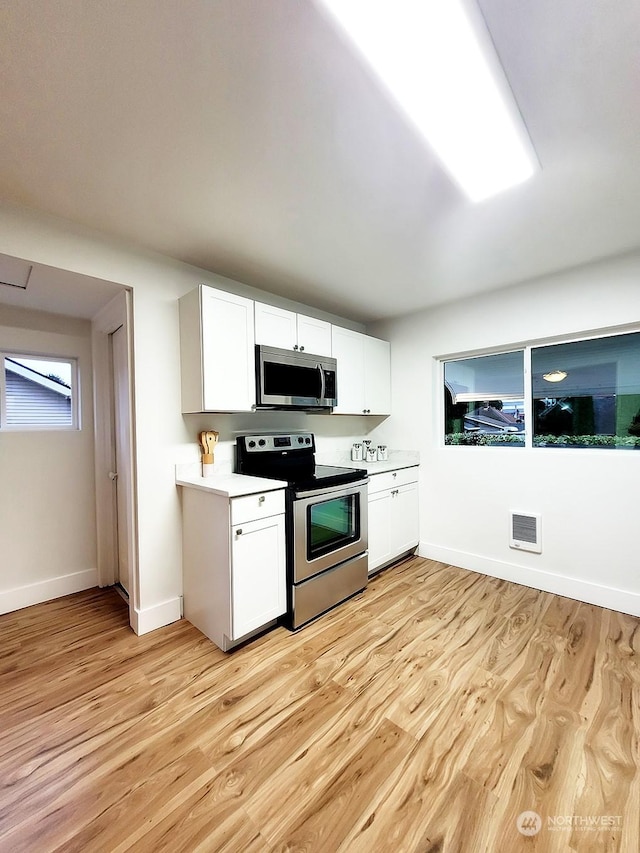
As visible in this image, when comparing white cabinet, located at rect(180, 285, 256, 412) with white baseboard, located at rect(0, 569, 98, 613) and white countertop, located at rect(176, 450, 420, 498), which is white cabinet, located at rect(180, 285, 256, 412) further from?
white baseboard, located at rect(0, 569, 98, 613)

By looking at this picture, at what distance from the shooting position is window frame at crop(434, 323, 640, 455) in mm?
2691

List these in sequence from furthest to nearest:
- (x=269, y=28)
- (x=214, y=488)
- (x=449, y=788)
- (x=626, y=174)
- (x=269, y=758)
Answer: (x=214, y=488) < (x=626, y=174) < (x=269, y=758) < (x=449, y=788) < (x=269, y=28)

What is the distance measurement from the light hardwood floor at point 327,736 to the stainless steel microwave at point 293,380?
1569 millimetres

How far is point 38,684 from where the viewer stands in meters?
1.89

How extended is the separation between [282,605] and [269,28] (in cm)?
264

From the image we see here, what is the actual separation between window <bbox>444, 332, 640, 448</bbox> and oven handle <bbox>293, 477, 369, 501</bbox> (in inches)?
49.4

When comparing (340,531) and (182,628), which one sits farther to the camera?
(340,531)

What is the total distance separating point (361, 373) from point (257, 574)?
Result: 2.08 metres

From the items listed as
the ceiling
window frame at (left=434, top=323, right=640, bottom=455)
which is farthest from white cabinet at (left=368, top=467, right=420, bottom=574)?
the ceiling

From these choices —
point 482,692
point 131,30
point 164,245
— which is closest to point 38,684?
point 482,692

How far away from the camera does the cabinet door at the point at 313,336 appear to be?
292cm

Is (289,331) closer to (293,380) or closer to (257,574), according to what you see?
(293,380)

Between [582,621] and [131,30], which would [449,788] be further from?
[131,30]

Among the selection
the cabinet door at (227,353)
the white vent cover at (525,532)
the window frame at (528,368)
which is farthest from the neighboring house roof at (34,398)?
the white vent cover at (525,532)
